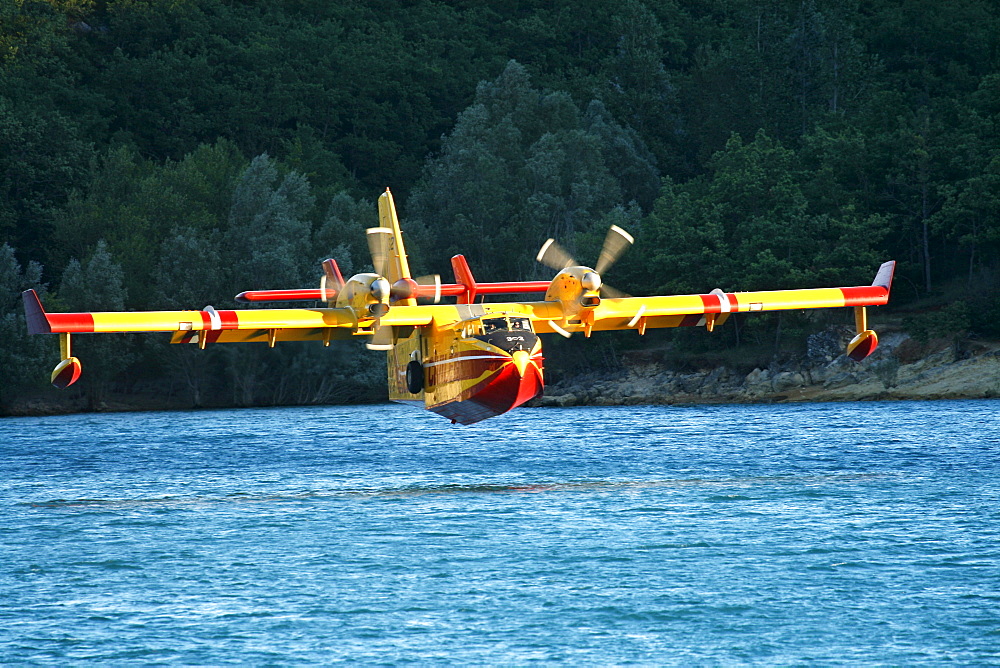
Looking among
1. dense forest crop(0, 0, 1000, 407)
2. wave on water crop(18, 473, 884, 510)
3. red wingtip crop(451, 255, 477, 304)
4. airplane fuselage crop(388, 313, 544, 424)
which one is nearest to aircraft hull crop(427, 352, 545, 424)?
airplane fuselage crop(388, 313, 544, 424)

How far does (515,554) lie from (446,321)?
9356mm

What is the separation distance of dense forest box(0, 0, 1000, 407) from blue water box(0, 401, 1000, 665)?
31.0 m

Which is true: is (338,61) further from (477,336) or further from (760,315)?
(477,336)

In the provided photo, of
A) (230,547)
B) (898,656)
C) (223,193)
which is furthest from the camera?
(223,193)

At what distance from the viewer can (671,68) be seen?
127 meters

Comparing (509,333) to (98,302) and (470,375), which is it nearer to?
(470,375)

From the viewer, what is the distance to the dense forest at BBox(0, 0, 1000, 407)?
254 feet

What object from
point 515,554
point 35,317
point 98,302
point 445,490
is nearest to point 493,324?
point 445,490

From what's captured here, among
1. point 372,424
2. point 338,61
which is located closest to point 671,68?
point 338,61

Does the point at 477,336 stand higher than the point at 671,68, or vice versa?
the point at 671,68

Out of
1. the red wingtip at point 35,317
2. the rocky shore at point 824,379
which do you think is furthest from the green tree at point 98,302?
the red wingtip at point 35,317

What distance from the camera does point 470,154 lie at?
96125 millimetres

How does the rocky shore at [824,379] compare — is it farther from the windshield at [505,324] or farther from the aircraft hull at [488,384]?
the windshield at [505,324]

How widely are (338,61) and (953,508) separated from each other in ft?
309
